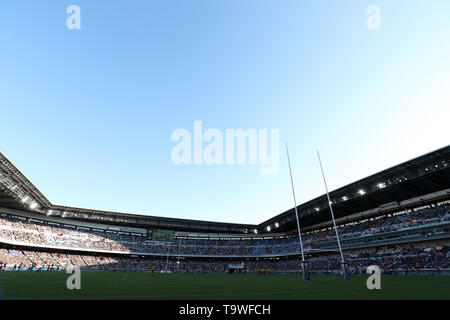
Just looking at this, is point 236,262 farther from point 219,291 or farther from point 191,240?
point 219,291

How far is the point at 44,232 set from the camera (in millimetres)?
54625

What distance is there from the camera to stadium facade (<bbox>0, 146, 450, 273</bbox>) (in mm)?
36469

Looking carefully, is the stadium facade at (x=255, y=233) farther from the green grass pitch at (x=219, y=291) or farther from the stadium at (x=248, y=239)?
the green grass pitch at (x=219, y=291)

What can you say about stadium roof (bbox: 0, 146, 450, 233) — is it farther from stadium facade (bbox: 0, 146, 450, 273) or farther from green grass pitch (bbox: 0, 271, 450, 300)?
green grass pitch (bbox: 0, 271, 450, 300)

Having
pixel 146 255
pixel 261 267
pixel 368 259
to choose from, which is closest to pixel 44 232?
pixel 146 255

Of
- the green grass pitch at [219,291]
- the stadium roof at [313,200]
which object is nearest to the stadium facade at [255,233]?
the stadium roof at [313,200]

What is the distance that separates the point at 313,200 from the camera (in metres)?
52.1

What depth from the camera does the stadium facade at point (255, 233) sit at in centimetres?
3647

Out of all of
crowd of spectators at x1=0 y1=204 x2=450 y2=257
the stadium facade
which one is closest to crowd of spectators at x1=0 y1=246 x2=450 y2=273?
the stadium facade

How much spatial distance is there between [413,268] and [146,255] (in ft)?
193

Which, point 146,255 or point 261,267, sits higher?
point 146,255

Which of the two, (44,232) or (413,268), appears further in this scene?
(44,232)
